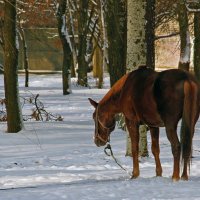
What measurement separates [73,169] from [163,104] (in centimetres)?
277

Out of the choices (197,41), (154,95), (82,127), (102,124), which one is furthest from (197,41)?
(154,95)

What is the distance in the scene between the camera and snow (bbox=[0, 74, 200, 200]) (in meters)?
6.57

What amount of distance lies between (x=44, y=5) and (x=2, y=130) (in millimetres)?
19034

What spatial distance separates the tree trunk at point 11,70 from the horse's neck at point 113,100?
6.30 m

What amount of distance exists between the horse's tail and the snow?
43cm

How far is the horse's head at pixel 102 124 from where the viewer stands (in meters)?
8.19

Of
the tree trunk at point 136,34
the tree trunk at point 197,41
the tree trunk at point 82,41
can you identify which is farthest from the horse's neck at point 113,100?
the tree trunk at point 82,41

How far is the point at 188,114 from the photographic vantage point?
712 cm

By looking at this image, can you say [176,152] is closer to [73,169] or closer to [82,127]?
[73,169]

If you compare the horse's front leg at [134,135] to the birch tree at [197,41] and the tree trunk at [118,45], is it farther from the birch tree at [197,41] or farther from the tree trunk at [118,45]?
the birch tree at [197,41]

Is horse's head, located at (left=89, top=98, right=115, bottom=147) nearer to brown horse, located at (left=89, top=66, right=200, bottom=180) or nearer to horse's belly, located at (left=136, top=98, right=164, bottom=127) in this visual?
brown horse, located at (left=89, top=66, right=200, bottom=180)

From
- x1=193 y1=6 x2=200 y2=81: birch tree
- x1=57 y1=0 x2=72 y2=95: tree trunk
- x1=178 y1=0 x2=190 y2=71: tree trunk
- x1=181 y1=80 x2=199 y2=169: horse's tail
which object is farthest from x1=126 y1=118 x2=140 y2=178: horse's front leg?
x1=57 y1=0 x2=72 y2=95: tree trunk

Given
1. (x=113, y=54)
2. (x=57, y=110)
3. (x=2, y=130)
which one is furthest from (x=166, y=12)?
(x=2, y=130)

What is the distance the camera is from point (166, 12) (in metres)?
26.5
